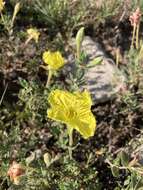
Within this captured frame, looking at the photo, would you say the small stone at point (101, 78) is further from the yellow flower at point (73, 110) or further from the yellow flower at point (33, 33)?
the yellow flower at point (73, 110)

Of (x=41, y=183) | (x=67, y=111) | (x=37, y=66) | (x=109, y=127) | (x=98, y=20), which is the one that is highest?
(x=98, y=20)

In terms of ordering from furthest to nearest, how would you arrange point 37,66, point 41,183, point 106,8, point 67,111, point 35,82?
1. point 106,8
2. point 37,66
3. point 35,82
4. point 41,183
5. point 67,111

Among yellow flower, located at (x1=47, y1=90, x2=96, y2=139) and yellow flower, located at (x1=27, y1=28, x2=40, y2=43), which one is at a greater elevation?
yellow flower, located at (x1=27, y1=28, x2=40, y2=43)

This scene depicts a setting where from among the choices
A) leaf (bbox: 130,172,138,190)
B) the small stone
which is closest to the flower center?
leaf (bbox: 130,172,138,190)

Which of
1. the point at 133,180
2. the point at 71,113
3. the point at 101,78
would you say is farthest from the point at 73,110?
the point at 101,78

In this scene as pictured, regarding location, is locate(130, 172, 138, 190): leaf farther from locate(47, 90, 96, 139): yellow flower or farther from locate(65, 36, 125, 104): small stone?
locate(65, 36, 125, 104): small stone

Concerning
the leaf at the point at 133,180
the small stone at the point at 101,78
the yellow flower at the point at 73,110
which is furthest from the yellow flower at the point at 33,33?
the leaf at the point at 133,180

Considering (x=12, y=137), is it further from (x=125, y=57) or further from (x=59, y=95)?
(x=125, y=57)

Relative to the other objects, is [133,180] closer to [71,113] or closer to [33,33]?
[71,113]

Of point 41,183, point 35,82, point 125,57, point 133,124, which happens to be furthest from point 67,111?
point 125,57
